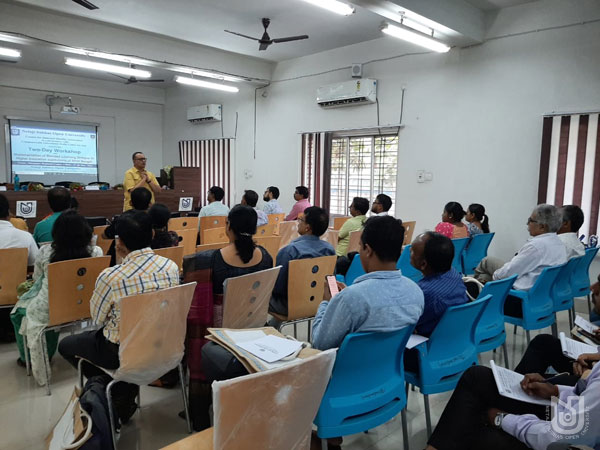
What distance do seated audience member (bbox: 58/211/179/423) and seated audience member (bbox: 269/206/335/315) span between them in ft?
2.72

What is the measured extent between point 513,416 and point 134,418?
195cm

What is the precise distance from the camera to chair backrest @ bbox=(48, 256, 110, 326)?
2467mm

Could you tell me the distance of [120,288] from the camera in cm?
200

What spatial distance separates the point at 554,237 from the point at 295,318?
78.4 inches

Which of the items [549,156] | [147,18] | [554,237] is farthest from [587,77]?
[147,18]

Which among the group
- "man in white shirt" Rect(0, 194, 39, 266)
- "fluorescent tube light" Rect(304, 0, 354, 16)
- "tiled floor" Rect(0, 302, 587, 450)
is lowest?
"tiled floor" Rect(0, 302, 587, 450)

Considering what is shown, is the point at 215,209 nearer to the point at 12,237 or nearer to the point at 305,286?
the point at 12,237

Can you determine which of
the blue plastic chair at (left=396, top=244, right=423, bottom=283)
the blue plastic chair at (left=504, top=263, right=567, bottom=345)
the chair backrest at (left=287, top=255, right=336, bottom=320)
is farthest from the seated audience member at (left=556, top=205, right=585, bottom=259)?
the chair backrest at (left=287, top=255, right=336, bottom=320)

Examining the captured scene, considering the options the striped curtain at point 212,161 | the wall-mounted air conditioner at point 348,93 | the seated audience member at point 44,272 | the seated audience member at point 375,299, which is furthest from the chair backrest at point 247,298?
the striped curtain at point 212,161

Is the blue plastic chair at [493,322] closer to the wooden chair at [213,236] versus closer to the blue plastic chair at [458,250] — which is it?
the blue plastic chair at [458,250]

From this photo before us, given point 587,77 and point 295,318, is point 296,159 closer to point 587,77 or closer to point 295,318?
point 587,77

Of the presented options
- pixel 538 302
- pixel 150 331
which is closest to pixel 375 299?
pixel 150 331

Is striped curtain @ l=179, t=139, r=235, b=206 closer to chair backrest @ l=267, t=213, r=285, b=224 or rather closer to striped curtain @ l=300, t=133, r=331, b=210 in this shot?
striped curtain @ l=300, t=133, r=331, b=210

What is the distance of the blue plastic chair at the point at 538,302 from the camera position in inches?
110
